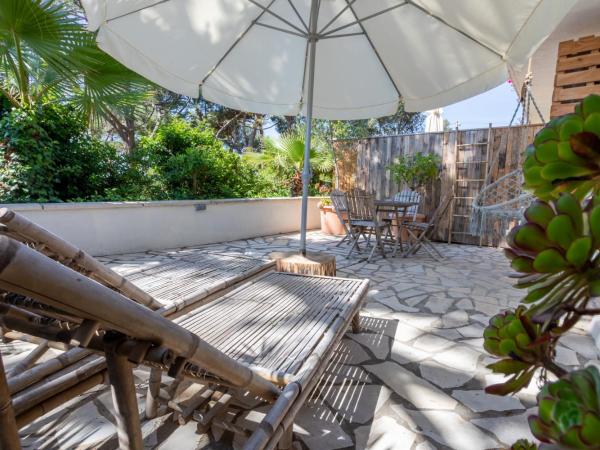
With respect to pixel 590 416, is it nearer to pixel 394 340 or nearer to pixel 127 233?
pixel 394 340

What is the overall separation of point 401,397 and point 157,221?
445 cm

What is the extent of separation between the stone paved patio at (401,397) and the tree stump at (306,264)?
0.52 m

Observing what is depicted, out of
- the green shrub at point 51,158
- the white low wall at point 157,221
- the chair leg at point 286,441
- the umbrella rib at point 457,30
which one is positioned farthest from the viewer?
the white low wall at point 157,221

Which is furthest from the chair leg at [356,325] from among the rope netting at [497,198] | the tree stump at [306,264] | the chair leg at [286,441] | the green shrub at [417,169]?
the green shrub at [417,169]

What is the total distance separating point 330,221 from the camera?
24.2ft

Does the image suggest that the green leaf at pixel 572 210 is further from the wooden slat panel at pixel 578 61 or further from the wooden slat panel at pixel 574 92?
the wooden slat panel at pixel 578 61

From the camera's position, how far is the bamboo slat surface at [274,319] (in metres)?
1.45

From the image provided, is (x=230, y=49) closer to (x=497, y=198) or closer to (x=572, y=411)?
(x=572, y=411)

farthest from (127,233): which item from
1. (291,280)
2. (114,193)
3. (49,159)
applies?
(291,280)

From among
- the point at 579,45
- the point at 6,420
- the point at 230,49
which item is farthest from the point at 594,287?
the point at 579,45

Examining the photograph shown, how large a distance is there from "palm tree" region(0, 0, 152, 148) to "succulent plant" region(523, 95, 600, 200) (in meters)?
4.13

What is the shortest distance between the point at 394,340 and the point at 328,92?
2.76 meters

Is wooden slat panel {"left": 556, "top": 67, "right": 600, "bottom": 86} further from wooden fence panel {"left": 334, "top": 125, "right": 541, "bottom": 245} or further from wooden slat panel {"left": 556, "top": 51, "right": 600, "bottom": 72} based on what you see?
wooden fence panel {"left": 334, "top": 125, "right": 541, "bottom": 245}

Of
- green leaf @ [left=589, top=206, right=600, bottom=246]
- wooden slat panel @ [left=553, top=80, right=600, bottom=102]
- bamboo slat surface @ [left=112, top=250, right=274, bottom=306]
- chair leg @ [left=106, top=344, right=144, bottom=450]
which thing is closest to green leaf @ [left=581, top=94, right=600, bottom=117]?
green leaf @ [left=589, top=206, right=600, bottom=246]
